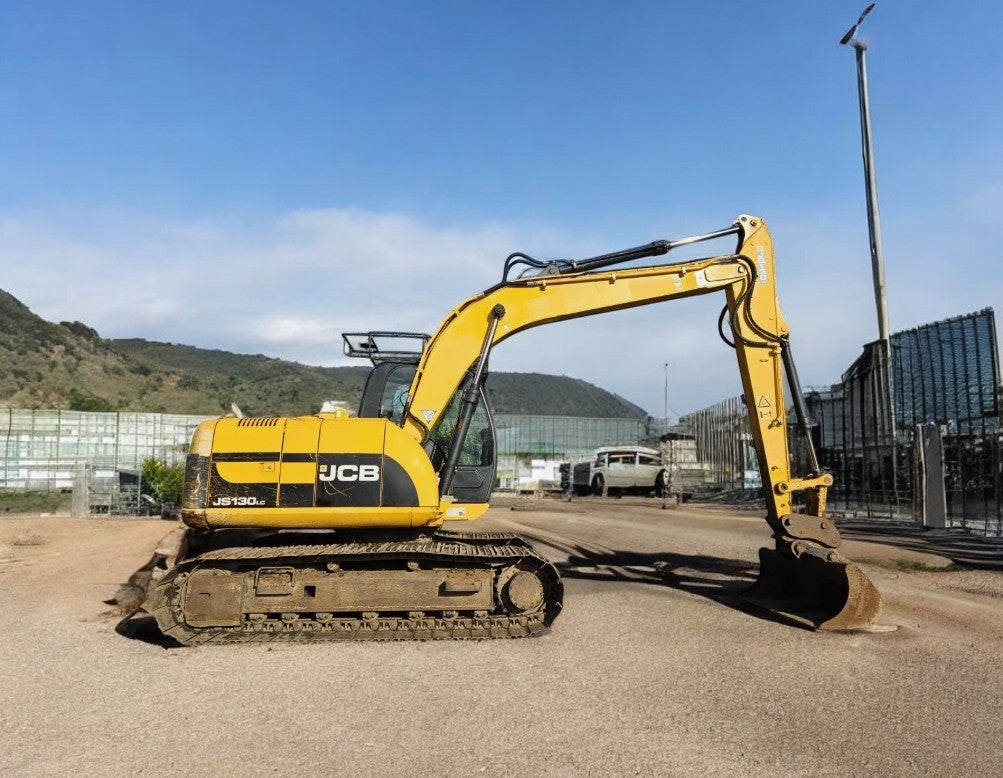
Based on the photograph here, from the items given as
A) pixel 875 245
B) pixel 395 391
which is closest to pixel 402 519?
pixel 395 391

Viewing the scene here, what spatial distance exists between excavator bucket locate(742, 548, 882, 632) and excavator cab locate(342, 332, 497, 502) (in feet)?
10.8

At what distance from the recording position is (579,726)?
5219 mm

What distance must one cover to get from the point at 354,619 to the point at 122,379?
54085mm

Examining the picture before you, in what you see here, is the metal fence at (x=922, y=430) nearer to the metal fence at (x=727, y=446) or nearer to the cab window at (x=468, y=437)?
the metal fence at (x=727, y=446)

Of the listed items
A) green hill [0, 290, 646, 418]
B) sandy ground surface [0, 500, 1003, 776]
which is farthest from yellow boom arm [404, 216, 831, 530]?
green hill [0, 290, 646, 418]

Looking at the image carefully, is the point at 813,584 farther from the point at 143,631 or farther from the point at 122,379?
the point at 122,379

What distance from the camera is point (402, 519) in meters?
7.81

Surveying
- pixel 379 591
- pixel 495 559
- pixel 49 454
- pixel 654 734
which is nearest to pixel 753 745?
pixel 654 734

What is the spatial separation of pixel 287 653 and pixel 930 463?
1361 centimetres

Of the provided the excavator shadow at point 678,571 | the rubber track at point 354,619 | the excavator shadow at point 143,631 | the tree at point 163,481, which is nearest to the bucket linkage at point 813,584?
the excavator shadow at point 678,571

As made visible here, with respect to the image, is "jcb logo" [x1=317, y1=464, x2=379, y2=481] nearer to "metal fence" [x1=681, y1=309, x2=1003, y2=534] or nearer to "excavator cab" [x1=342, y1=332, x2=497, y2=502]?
"excavator cab" [x1=342, y1=332, x2=497, y2=502]

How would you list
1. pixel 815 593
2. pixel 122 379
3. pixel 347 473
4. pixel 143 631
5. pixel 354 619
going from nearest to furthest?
1. pixel 354 619
2. pixel 347 473
3. pixel 143 631
4. pixel 815 593
5. pixel 122 379

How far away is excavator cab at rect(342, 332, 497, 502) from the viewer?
844 cm

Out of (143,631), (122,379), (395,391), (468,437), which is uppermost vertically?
(122,379)
